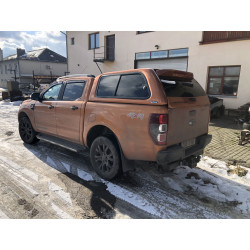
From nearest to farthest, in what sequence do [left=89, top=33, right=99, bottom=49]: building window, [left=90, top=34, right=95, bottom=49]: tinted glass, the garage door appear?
the garage door < [left=89, top=33, right=99, bottom=49]: building window < [left=90, top=34, right=95, bottom=49]: tinted glass

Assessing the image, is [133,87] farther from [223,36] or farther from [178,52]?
[178,52]

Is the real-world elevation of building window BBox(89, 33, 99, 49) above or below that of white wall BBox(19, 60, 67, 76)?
above

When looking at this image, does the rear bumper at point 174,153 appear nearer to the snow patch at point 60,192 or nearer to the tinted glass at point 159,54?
the snow patch at point 60,192

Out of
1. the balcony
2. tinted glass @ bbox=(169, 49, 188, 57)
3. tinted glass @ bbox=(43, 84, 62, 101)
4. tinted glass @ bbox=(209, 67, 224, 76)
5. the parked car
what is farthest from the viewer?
the balcony

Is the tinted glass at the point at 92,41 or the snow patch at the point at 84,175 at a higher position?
the tinted glass at the point at 92,41

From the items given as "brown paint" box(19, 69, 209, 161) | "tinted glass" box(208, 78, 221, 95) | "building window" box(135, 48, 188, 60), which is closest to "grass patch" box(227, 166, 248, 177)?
Result: "brown paint" box(19, 69, 209, 161)

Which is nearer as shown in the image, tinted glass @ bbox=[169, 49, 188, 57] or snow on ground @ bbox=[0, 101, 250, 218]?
snow on ground @ bbox=[0, 101, 250, 218]

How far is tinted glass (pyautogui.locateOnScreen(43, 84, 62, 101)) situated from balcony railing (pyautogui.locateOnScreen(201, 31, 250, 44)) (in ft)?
34.5

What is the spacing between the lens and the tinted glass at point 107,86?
11.5 feet

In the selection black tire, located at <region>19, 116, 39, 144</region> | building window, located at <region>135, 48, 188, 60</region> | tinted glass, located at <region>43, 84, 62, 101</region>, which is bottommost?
black tire, located at <region>19, 116, 39, 144</region>

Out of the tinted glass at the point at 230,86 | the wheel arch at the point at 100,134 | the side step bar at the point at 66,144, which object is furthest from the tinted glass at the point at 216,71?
the side step bar at the point at 66,144

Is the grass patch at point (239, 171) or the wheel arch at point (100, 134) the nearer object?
the wheel arch at point (100, 134)

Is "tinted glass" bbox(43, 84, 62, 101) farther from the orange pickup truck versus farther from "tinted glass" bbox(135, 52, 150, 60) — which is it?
"tinted glass" bbox(135, 52, 150, 60)

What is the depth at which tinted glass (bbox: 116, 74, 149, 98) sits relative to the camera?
3.03 m
